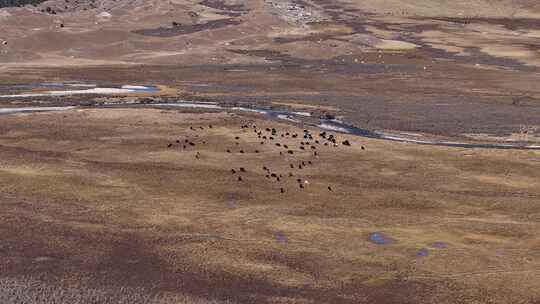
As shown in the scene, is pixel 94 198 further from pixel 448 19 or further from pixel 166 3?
pixel 448 19

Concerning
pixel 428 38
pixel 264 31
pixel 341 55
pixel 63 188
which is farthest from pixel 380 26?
pixel 63 188

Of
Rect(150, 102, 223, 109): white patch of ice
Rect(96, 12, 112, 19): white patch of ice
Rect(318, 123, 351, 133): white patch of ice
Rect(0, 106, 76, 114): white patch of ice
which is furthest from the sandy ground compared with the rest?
Rect(96, 12, 112, 19): white patch of ice

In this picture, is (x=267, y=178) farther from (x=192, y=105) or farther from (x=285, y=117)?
(x=192, y=105)

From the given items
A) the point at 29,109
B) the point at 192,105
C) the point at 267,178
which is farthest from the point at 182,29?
the point at 267,178

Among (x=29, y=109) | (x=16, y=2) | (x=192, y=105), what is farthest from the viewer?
(x=16, y=2)

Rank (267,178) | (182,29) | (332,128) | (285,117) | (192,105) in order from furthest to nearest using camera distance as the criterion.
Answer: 1. (182,29)
2. (192,105)
3. (285,117)
4. (332,128)
5. (267,178)

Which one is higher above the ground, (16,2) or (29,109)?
(16,2)
